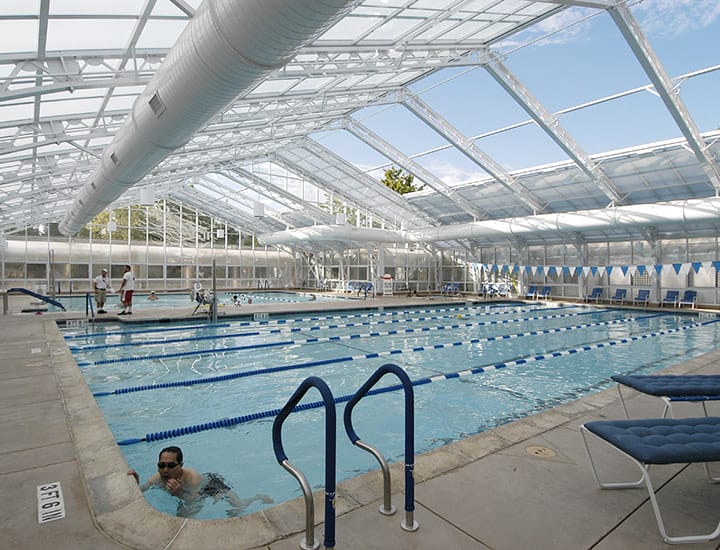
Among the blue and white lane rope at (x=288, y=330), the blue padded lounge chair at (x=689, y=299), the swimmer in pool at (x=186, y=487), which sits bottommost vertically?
the swimmer in pool at (x=186, y=487)

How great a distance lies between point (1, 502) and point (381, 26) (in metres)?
8.85

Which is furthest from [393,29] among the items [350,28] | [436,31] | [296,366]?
[296,366]

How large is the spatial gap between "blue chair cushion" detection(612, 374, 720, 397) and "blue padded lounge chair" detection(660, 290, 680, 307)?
15305 mm

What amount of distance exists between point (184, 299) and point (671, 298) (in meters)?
21.0

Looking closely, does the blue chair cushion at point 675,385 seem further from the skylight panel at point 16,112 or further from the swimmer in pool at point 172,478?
the skylight panel at point 16,112

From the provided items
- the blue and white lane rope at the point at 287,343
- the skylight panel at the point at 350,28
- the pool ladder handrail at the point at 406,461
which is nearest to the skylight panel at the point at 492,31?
the skylight panel at the point at 350,28

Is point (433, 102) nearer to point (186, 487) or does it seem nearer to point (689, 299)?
point (689, 299)

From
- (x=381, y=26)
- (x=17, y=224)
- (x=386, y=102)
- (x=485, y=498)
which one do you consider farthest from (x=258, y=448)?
(x=17, y=224)

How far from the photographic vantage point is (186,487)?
337 cm

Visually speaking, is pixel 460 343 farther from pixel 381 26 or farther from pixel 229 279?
pixel 229 279

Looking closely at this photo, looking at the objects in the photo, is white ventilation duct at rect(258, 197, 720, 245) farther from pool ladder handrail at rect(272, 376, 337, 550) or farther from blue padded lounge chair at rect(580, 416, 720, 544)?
pool ladder handrail at rect(272, 376, 337, 550)

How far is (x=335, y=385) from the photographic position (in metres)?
6.32

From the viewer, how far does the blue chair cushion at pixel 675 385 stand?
3.25 m

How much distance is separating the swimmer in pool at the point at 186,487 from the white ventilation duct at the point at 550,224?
46.2 ft
